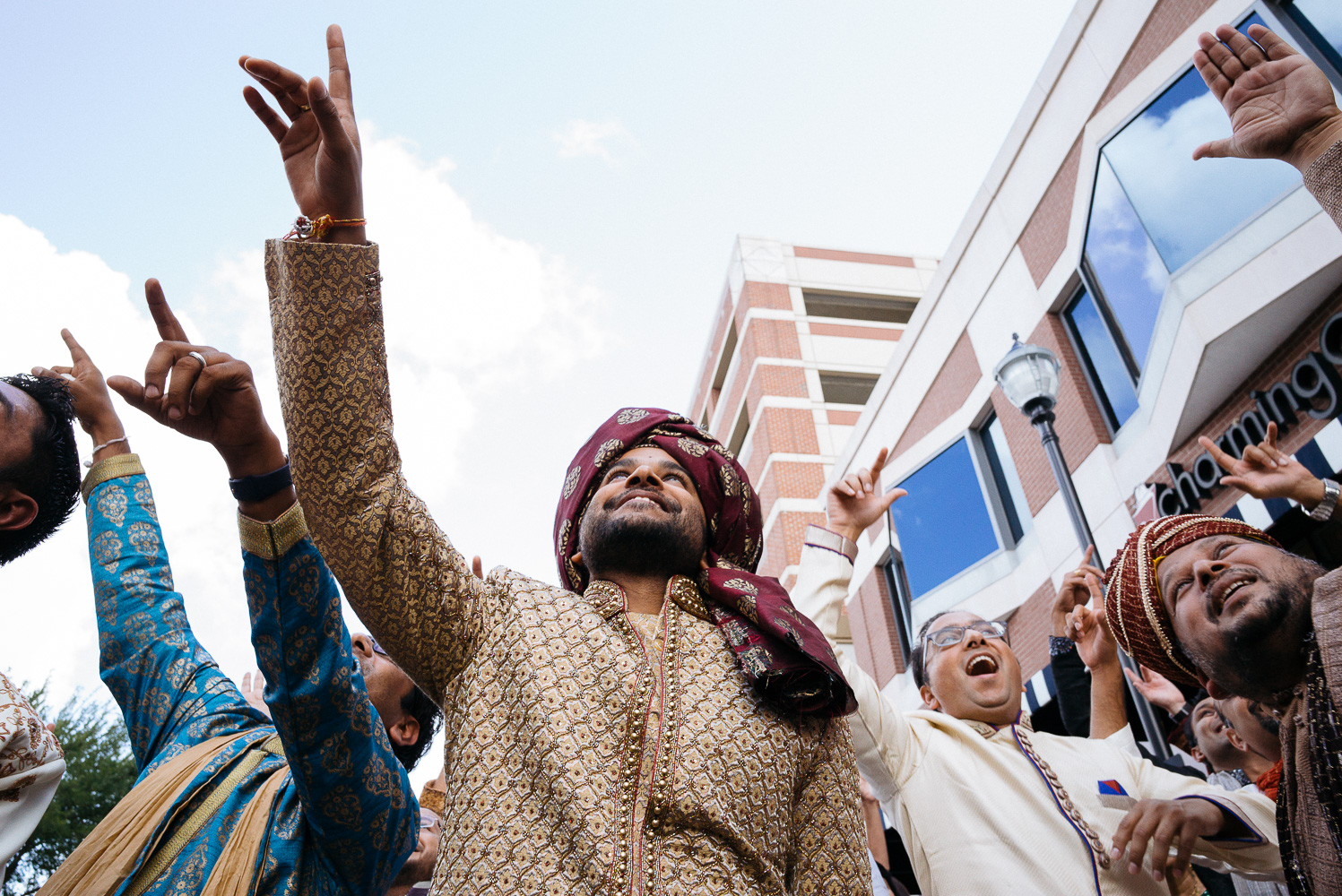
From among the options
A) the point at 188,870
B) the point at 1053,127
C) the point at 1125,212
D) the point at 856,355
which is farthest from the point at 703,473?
the point at 856,355

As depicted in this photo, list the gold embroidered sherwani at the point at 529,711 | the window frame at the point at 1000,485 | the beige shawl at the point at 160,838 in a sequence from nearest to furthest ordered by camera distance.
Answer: the gold embroidered sherwani at the point at 529,711
the beige shawl at the point at 160,838
the window frame at the point at 1000,485

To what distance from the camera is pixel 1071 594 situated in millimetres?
3557

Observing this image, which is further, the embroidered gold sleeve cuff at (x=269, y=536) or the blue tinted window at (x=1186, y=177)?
the blue tinted window at (x=1186, y=177)

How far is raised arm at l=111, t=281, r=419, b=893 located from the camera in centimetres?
160

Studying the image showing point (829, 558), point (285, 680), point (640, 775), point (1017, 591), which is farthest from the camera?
point (1017, 591)

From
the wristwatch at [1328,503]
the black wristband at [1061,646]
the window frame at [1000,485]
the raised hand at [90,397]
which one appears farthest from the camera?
the window frame at [1000,485]

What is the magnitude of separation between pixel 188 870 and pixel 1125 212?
8.89m

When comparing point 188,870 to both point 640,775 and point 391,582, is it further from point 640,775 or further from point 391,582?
point 640,775

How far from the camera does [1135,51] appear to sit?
8367 mm

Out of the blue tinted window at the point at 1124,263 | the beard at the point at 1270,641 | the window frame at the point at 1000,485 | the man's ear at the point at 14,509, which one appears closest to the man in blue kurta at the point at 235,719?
the man's ear at the point at 14,509

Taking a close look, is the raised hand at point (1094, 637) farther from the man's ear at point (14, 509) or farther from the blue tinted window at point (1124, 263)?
the blue tinted window at point (1124, 263)

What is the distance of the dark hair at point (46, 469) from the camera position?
197 cm

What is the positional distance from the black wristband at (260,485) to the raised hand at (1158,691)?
3774 millimetres

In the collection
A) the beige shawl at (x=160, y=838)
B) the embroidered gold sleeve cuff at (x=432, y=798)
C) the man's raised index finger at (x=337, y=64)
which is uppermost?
the man's raised index finger at (x=337, y=64)
